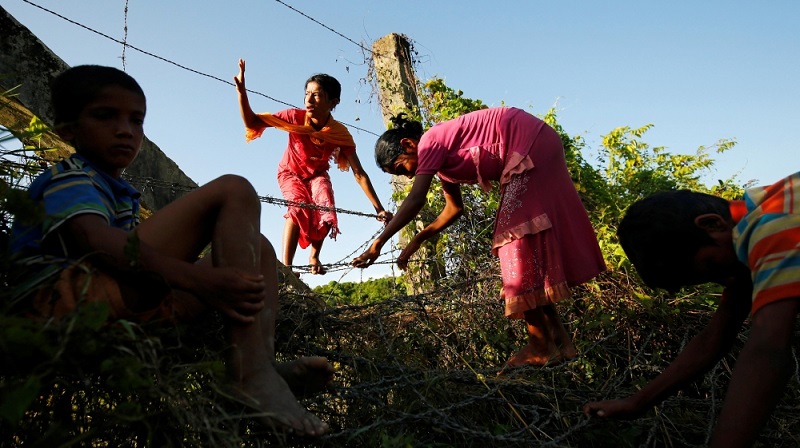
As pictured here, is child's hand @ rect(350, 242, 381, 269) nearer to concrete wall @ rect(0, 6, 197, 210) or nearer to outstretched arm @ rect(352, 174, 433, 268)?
outstretched arm @ rect(352, 174, 433, 268)

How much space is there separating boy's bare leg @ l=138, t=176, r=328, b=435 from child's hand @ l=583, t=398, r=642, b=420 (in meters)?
1.03

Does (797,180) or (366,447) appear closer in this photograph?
(797,180)

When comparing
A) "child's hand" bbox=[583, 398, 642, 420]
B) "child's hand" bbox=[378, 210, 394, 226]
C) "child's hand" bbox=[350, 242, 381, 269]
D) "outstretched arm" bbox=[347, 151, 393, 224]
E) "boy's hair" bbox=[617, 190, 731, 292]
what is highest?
"outstretched arm" bbox=[347, 151, 393, 224]

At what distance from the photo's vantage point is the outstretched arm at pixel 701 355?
7.48ft

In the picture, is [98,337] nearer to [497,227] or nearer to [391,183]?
[497,227]

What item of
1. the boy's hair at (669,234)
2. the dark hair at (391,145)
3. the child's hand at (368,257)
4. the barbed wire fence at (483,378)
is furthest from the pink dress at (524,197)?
the boy's hair at (669,234)

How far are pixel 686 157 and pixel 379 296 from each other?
342cm

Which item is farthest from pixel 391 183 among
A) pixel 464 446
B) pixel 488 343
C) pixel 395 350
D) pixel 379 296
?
pixel 464 446

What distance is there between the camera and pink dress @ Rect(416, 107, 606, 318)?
11.7ft

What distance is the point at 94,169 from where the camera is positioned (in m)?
2.07

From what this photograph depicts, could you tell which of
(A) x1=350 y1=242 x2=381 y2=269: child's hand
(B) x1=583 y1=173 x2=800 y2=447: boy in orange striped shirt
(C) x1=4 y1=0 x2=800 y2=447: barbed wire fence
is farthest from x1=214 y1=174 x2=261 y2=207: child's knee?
(A) x1=350 y1=242 x2=381 y2=269: child's hand

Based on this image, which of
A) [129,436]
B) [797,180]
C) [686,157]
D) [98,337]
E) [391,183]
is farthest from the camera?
[686,157]

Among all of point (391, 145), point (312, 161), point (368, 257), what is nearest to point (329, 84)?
point (312, 161)

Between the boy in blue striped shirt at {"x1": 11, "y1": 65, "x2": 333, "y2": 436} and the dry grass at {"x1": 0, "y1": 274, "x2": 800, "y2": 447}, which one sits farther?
the boy in blue striped shirt at {"x1": 11, "y1": 65, "x2": 333, "y2": 436}
